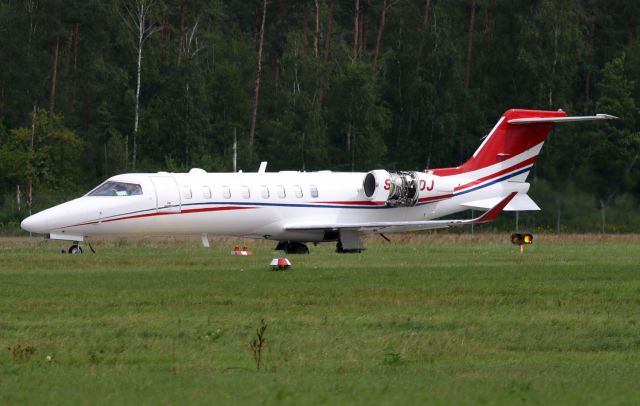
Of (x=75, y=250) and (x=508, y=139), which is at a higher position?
(x=508, y=139)

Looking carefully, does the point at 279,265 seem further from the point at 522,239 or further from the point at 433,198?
the point at 433,198

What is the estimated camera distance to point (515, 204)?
40.3 m

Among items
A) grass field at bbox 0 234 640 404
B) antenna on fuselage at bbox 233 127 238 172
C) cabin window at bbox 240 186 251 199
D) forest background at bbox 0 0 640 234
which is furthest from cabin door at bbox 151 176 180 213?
antenna on fuselage at bbox 233 127 238 172

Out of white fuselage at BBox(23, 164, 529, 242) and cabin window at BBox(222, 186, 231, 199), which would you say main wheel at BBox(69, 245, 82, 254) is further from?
cabin window at BBox(222, 186, 231, 199)

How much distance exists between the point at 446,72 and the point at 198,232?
38.9m

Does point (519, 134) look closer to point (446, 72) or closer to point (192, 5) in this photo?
point (446, 72)

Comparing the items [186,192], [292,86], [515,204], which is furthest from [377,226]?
[292,86]

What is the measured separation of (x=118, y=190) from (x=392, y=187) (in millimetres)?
8052

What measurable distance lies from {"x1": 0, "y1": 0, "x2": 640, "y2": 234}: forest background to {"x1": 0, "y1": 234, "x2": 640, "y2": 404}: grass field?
3449cm

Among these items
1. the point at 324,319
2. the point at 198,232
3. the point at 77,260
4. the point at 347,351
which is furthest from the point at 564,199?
the point at 347,351

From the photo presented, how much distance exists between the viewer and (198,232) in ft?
120

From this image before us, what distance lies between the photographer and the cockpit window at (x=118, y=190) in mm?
35438

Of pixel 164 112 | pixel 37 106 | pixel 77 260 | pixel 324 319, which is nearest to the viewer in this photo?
pixel 324 319

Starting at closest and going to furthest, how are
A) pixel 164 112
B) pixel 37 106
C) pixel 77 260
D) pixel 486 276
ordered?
1. pixel 486 276
2. pixel 77 260
3. pixel 164 112
4. pixel 37 106
